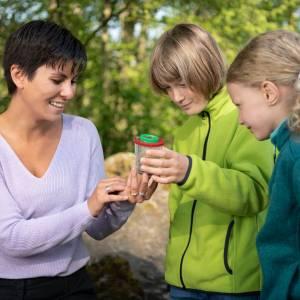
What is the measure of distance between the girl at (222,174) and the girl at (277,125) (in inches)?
10.8

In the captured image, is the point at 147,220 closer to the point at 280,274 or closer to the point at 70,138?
the point at 70,138

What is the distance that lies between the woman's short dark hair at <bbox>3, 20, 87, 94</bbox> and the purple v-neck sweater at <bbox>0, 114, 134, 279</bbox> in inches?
14.7

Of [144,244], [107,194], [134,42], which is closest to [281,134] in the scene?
[107,194]

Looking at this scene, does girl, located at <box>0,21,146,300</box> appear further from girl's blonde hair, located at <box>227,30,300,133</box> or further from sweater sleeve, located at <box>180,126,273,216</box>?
girl's blonde hair, located at <box>227,30,300,133</box>

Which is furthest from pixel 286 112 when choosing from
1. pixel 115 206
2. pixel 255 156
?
pixel 115 206

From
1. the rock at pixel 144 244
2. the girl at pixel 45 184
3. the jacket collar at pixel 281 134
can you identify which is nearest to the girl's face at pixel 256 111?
the jacket collar at pixel 281 134

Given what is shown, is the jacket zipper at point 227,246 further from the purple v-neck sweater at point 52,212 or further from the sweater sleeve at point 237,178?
the purple v-neck sweater at point 52,212

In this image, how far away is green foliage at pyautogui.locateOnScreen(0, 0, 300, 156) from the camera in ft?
23.4

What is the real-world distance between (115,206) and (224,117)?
65 cm

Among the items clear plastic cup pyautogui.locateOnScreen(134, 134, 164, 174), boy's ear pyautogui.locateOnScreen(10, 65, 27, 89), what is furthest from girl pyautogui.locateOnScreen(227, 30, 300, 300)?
boy's ear pyautogui.locateOnScreen(10, 65, 27, 89)

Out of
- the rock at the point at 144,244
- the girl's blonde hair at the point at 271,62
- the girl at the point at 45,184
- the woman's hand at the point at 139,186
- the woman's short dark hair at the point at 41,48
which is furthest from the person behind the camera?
the rock at the point at 144,244

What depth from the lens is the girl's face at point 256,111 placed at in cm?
242

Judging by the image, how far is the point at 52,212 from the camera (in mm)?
2924

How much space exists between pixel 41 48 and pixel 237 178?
1.06m
